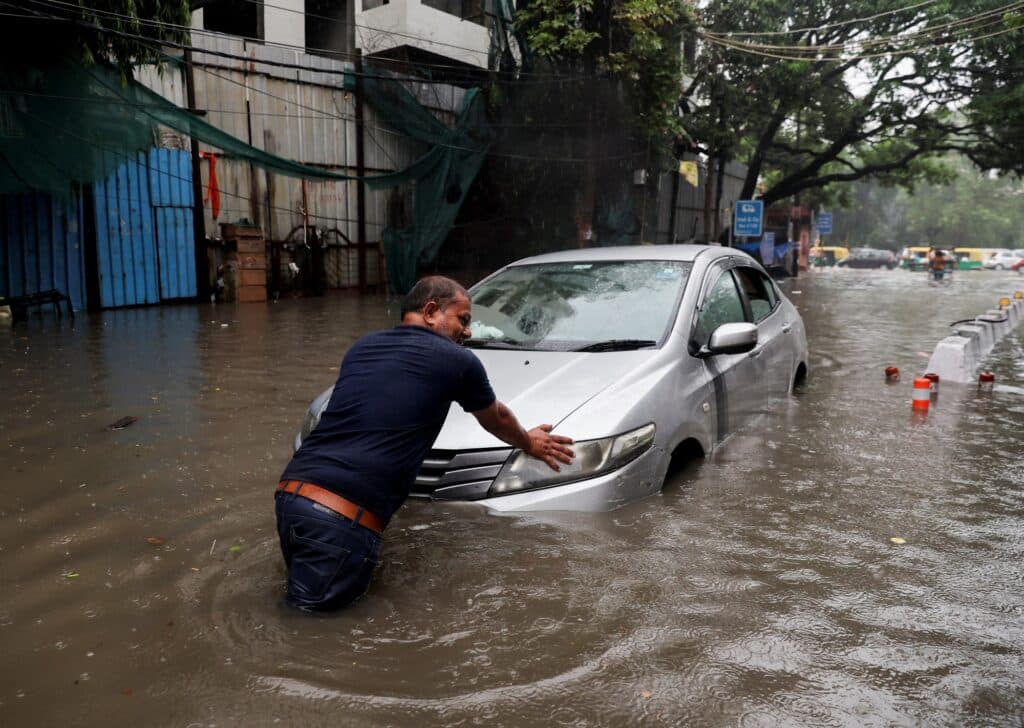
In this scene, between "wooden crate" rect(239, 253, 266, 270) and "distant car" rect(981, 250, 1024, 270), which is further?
"distant car" rect(981, 250, 1024, 270)

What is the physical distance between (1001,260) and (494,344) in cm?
5819

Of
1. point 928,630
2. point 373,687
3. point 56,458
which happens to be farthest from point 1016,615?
point 56,458

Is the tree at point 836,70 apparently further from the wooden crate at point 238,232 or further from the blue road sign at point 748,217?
the wooden crate at point 238,232

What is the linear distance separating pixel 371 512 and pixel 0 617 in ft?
→ 4.68

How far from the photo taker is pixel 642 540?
11.6ft

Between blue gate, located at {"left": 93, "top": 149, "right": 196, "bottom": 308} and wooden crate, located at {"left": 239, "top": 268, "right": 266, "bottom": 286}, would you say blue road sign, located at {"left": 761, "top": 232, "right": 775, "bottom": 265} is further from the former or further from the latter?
blue gate, located at {"left": 93, "top": 149, "right": 196, "bottom": 308}

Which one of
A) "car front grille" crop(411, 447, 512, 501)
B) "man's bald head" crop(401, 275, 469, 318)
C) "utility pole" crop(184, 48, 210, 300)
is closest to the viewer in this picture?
"man's bald head" crop(401, 275, 469, 318)

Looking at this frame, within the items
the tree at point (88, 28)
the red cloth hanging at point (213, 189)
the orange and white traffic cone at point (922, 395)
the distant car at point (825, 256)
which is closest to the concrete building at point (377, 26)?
the red cloth hanging at point (213, 189)

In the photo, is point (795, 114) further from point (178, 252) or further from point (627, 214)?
point (178, 252)

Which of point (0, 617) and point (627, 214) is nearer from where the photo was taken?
point (0, 617)

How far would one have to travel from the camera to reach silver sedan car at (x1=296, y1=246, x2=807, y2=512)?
138 inches

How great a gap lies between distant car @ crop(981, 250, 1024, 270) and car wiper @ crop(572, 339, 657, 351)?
57.1 meters

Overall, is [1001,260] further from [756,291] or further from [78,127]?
[78,127]

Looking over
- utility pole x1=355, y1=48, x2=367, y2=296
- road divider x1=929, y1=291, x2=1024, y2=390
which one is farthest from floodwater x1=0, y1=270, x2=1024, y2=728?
utility pole x1=355, y1=48, x2=367, y2=296
